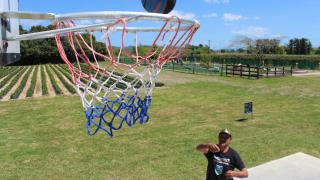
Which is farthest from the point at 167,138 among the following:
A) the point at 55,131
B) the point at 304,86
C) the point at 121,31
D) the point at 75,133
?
the point at 304,86

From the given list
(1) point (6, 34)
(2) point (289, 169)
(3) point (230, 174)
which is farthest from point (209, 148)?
(2) point (289, 169)

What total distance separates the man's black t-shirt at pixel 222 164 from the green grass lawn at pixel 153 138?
2.97 meters

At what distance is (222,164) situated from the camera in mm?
4969

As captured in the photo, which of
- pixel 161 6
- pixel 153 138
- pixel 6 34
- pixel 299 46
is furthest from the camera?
pixel 299 46

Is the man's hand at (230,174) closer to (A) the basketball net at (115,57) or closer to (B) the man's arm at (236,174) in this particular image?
(B) the man's arm at (236,174)

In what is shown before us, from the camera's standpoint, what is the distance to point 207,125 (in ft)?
42.2

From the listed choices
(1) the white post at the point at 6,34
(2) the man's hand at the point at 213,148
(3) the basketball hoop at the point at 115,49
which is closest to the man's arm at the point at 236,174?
(2) the man's hand at the point at 213,148

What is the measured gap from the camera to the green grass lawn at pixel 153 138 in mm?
8438

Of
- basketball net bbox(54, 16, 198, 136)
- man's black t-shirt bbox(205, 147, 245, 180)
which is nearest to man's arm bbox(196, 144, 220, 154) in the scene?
man's black t-shirt bbox(205, 147, 245, 180)

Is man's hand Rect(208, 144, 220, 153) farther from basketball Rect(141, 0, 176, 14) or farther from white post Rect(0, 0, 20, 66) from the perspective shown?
white post Rect(0, 0, 20, 66)

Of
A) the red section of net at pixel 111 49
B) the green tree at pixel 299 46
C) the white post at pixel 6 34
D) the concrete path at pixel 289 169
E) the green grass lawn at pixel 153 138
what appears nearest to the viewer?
the white post at pixel 6 34

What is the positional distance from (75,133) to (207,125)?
5018 millimetres

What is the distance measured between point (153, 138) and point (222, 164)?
625cm

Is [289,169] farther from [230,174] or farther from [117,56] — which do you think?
[117,56]
